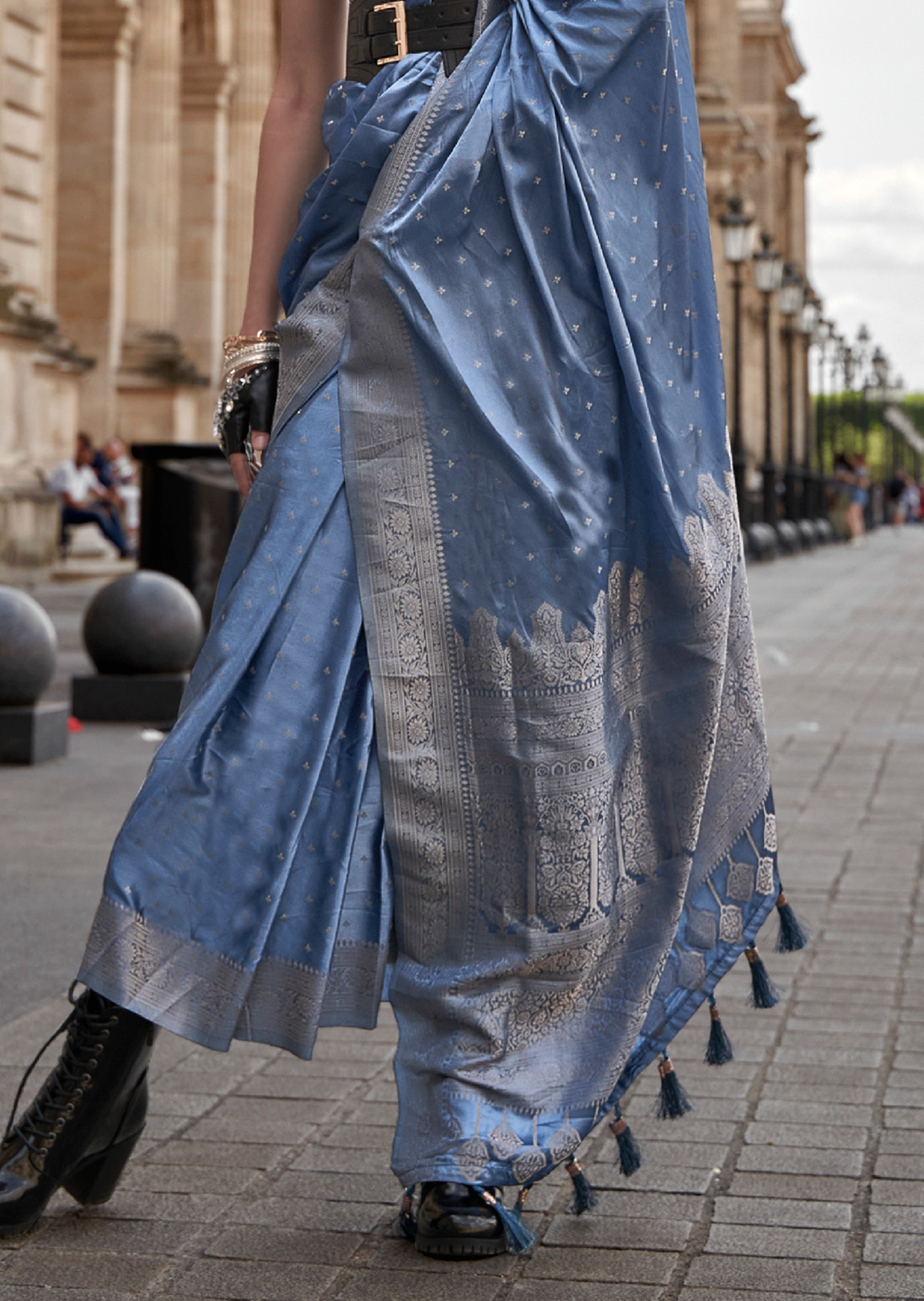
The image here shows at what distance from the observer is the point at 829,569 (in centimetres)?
3033

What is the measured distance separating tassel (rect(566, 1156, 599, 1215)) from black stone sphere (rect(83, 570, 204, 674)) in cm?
639

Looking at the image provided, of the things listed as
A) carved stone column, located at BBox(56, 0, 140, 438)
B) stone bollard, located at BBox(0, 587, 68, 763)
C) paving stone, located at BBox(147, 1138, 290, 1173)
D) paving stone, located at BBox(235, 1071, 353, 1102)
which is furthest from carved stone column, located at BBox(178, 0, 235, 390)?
paving stone, located at BBox(147, 1138, 290, 1173)

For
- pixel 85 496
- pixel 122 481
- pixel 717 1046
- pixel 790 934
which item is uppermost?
pixel 122 481

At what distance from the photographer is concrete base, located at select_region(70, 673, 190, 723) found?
8984 mm

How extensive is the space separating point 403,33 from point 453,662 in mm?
915

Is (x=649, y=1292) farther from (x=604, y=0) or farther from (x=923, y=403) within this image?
(x=923, y=403)

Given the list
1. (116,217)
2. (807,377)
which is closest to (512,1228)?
(116,217)

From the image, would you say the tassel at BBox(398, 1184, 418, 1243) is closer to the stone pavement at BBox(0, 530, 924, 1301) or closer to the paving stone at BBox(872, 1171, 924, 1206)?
the stone pavement at BBox(0, 530, 924, 1301)

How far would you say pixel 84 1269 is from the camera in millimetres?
2561

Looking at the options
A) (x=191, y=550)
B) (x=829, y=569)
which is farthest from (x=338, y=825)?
(x=829, y=569)

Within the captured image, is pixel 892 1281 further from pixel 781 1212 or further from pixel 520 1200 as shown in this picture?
pixel 520 1200

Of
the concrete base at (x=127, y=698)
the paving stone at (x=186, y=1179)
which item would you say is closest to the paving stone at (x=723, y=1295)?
the paving stone at (x=186, y=1179)

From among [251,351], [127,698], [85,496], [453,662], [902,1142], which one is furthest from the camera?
[85,496]

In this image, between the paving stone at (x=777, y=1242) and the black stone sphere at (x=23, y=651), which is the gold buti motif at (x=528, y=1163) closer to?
the paving stone at (x=777, y=1242)
